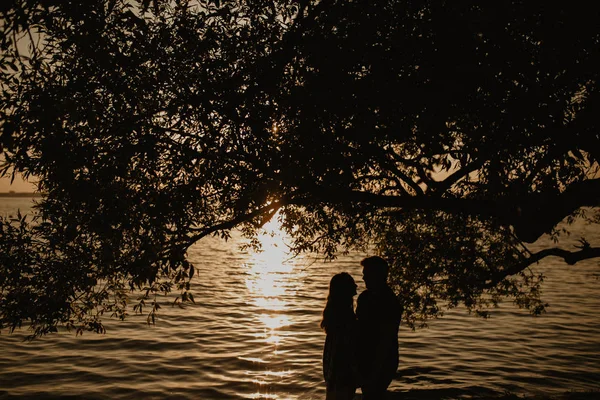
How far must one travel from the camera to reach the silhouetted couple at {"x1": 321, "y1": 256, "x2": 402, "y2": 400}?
22.2 feet

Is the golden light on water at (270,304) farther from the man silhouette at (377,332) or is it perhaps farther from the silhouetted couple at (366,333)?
the man silhouette at (377,332)

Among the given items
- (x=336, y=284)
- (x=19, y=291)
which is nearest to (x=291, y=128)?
(x=336, y=284)

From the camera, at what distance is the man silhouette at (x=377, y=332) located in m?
6.73

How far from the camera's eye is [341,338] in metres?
6.89

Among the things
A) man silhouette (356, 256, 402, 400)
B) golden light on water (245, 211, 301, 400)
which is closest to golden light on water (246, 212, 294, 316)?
golden light on water (245, 211, 301, 400)

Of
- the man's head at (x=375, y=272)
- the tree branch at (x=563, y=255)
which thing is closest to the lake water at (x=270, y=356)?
the tree branch at (x=563, y=255)

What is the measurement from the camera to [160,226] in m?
7.11

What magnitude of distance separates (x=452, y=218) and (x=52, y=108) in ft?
34.8

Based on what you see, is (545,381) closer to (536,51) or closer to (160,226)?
(536,51)

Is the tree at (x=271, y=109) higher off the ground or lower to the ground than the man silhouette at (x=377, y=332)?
higher

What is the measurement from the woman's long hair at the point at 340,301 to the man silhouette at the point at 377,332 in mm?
223

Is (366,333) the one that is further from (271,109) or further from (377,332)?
(271,109)

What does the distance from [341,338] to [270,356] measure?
1233cm

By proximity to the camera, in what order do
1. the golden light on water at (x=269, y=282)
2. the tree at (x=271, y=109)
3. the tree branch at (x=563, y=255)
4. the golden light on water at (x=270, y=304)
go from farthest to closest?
the golden light on water at (x=269, y=282), the golden light on water at (x=270, y=304), the tree branch at (x=563, y=255), the tree at (x=271, y=109)
